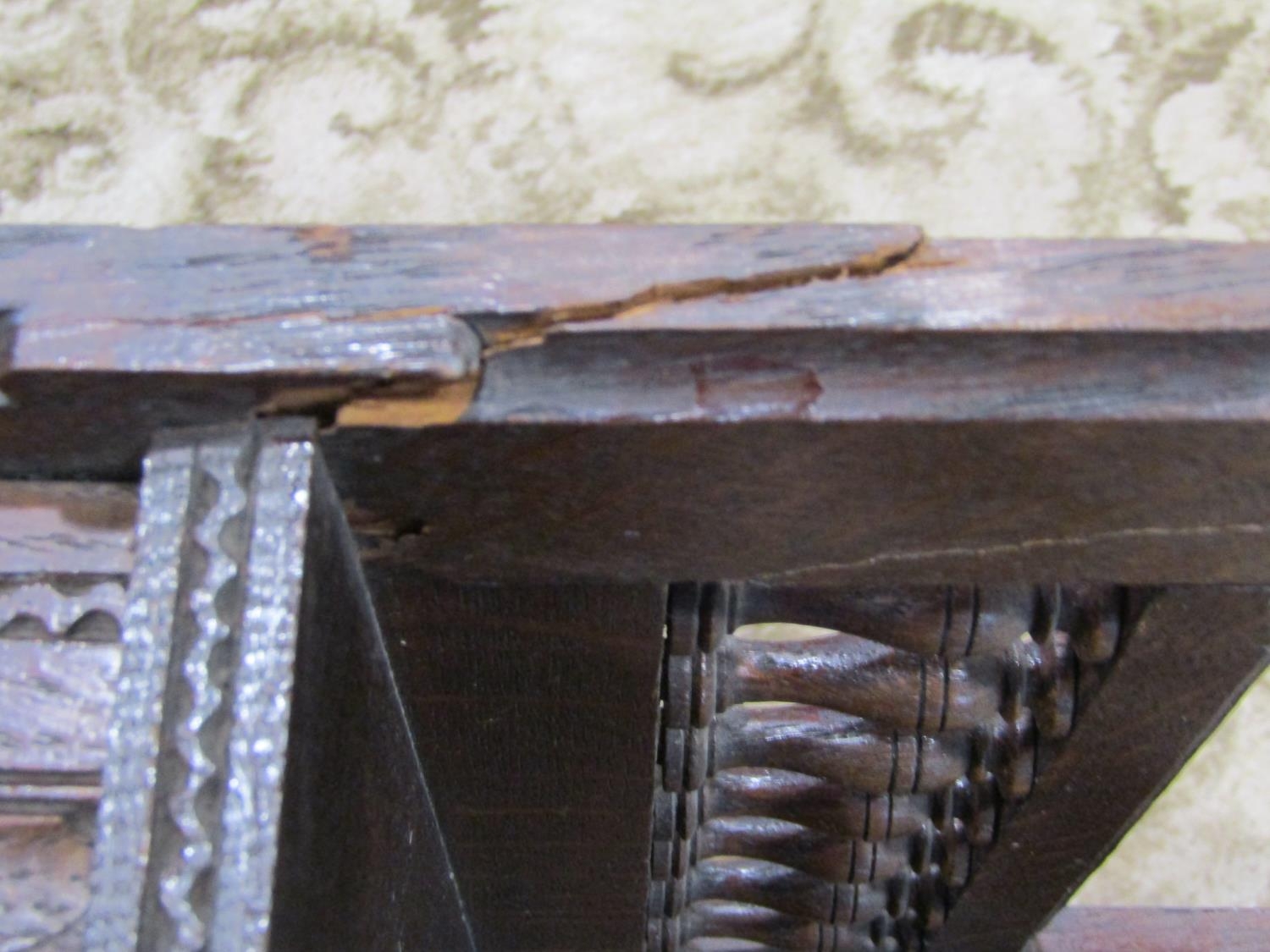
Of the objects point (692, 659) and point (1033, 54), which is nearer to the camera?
point (692, 659)

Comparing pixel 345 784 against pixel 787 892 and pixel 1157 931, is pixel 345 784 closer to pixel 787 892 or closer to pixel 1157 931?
pixel 787 892

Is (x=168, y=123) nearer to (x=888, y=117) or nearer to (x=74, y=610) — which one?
(x=888, y=117)

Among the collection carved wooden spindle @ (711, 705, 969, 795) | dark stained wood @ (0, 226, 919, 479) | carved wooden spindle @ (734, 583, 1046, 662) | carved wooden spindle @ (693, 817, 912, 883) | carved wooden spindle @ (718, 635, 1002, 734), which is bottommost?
carved wooden spindle @ (693, 817, 912, 883)

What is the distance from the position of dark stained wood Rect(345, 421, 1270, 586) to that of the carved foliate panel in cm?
7

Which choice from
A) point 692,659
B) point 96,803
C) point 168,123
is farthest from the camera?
point 168,123

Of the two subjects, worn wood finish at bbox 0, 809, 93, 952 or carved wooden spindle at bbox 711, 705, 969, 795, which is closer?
worn wood finish at bbox 0, 809, 93, 952

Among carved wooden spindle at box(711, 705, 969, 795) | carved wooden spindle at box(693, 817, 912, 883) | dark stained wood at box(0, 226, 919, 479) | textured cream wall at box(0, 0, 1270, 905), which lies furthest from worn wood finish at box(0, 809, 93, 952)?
textured cream wall at box(0, 0, 1270, 905)

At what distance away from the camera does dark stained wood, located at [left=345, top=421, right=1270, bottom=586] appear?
37 centimetres

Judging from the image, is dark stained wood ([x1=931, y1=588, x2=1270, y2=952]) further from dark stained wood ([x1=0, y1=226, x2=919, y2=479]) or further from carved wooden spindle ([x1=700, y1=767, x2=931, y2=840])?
dark stained wood ([x1=0, y1=226, x2=919, y2=479])

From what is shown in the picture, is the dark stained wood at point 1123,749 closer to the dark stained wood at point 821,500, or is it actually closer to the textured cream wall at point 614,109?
the dark stained wood at point 821,500

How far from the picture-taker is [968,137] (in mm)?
1350

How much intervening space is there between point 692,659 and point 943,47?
1033mm

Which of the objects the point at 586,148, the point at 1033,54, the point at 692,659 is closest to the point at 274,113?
the point at 586,148

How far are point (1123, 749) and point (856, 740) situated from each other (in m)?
0.14
